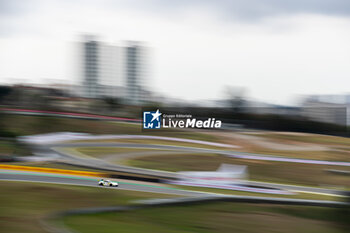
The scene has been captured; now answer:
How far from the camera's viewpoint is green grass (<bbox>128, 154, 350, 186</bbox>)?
12.5 m

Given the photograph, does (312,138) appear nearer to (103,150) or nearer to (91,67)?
(103,150)

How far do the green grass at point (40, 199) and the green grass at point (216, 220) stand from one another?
723 mm

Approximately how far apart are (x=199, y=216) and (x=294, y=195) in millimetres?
4566

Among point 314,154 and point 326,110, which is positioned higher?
point 326,110

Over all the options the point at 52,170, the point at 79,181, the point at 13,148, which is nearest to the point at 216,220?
the point at 79,181

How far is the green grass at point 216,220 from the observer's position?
564cm

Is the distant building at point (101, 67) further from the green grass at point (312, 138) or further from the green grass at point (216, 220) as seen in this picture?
the green grass at point (216, 220)

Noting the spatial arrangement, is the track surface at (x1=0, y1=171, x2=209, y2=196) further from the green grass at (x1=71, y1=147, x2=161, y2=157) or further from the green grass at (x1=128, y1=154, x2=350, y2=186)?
the green grass at (x1=71, y1=147, x2=161, y2=157)

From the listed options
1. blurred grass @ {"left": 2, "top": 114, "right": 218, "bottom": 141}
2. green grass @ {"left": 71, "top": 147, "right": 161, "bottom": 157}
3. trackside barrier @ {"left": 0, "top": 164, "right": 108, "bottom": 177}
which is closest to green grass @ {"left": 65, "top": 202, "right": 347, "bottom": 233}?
trackside barrier @ {"left": 0, "top": 164, "right": 108, "bottom": 177}

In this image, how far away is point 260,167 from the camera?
1452 cm

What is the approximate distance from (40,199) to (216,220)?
345 cm

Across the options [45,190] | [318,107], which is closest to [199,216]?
[45,190]

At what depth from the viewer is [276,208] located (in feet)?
23.1

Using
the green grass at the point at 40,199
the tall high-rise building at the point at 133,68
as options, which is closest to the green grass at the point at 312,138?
the green grass at the point at 40,199
